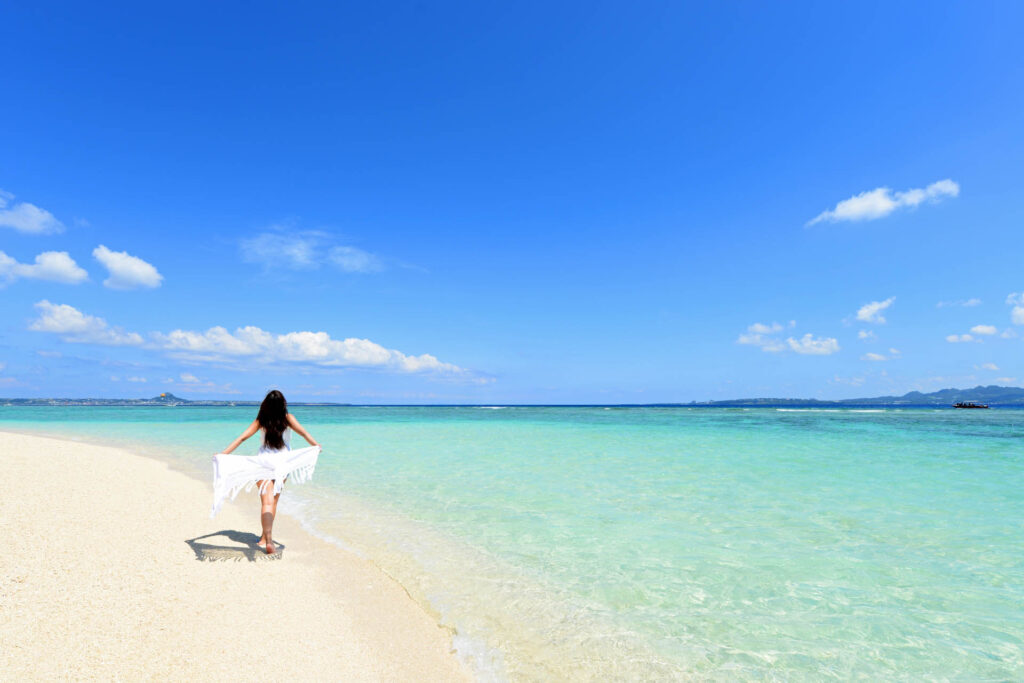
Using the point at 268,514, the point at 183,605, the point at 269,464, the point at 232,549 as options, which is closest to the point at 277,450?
the point at 269,464

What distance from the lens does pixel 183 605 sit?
4500 mm

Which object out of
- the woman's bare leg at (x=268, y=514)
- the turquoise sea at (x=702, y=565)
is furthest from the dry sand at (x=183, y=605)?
the turquoise sea at (x=702, y=565)

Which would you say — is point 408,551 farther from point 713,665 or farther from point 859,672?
point 859,672

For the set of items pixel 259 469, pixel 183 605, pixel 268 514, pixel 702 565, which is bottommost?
pixel 702 565

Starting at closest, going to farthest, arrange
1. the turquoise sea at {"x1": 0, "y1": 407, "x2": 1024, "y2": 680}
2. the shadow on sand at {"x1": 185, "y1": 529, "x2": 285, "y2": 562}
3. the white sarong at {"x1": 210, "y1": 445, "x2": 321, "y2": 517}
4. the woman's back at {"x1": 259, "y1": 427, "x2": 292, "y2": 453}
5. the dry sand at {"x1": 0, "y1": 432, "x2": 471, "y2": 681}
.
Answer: the dry sand at {"x1": 0, "y1": 432, "x2": 471, "y2": 681} → the turquoise sea at {"x1": 0, "y1": 407, "x2": 1024, "y2": 680} → the shadow on sand at {"x1": 185, "y1": 529, "x2": 285, "y2": 562} → the white sarong at {"x1": 210, "y1": 445, "x2": 321, "y2": 517} → the woman's back at {"x1": 259, "y1": 427, "x2": 292, "y2": 453}

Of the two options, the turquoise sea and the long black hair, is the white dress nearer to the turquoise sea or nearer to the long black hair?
the long black hair

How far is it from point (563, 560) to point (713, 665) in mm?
2729

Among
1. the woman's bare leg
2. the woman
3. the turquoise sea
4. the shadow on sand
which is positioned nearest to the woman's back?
the woman

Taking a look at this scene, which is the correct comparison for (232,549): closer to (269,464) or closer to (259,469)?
(259,469)

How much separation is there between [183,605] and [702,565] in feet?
20.4

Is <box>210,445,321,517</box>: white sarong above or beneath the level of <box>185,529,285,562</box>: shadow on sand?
above

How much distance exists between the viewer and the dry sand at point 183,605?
3.56m

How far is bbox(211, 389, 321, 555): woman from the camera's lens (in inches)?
253

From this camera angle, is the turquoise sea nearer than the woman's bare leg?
Yes
